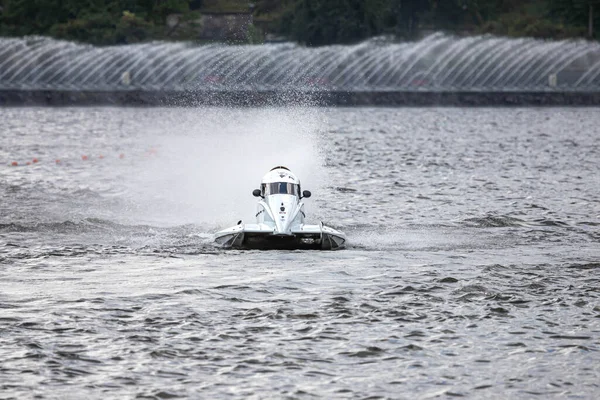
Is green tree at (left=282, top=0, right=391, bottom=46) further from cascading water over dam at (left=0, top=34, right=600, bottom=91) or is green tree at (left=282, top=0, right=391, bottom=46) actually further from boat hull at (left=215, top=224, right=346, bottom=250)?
boat hull at (left=215, top=224, right=346, bottom=250)

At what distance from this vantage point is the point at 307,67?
120 metres

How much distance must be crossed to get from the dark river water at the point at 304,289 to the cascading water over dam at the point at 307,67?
223 ft

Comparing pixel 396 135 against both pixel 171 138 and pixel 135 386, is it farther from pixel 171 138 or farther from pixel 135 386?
pixel 135 386

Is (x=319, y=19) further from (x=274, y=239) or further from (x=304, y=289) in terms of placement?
(x=304, y=289)

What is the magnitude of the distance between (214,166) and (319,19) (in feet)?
270

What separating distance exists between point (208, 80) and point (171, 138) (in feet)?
153

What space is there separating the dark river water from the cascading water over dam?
68106 millimetres

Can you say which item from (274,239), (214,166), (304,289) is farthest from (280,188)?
(214,166)

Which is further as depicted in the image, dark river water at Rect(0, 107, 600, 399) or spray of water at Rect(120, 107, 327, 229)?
spray of water at Rect(120, 107, 327, 229)

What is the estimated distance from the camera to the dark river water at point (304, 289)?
17.6 meters

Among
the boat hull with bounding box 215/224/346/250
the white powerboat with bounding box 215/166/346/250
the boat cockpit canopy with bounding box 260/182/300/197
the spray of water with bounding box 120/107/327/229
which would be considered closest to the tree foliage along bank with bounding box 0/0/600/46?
the spray of water with bounding box 120/107/327/229

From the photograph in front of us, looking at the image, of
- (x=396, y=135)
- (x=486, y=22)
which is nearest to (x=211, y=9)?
(x=486, y=22)

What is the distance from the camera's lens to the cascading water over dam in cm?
11700

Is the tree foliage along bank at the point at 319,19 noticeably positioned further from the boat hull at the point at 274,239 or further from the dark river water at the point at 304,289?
the boat hull at the point at 274,239
